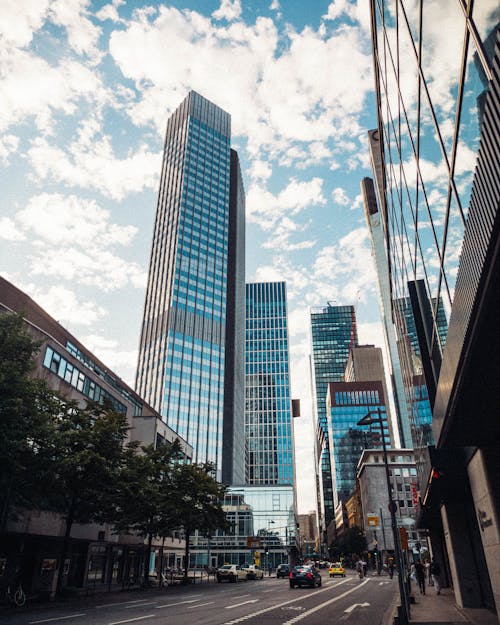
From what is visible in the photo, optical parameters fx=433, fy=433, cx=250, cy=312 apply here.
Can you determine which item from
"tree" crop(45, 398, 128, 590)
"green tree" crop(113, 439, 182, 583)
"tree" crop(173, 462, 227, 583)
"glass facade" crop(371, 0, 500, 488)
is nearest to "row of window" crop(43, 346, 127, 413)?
"tree" crop(45, 398, 128, 590)

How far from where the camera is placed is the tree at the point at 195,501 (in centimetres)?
4391

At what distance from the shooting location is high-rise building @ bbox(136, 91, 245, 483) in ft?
371

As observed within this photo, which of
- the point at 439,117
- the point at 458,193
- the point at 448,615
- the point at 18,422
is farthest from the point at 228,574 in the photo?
the point at 439,117

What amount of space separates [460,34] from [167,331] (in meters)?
115

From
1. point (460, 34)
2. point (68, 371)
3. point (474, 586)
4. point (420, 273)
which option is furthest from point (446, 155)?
point (68, 371)

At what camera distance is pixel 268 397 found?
17625 cm

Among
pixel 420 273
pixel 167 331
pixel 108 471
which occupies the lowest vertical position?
pixel 108 471

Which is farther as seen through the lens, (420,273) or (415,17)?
(420,273)

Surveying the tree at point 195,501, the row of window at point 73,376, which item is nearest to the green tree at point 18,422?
the row of window at point 73,376

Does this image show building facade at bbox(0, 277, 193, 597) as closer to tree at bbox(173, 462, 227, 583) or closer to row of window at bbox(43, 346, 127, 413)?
row of window at bbox(43, 346, 127, 413)

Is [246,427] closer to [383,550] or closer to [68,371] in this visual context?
[383,550]

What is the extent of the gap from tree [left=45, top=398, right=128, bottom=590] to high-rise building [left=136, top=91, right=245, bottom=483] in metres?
79.8

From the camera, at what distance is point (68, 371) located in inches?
1439

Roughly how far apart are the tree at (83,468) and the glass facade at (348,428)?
451 ft
